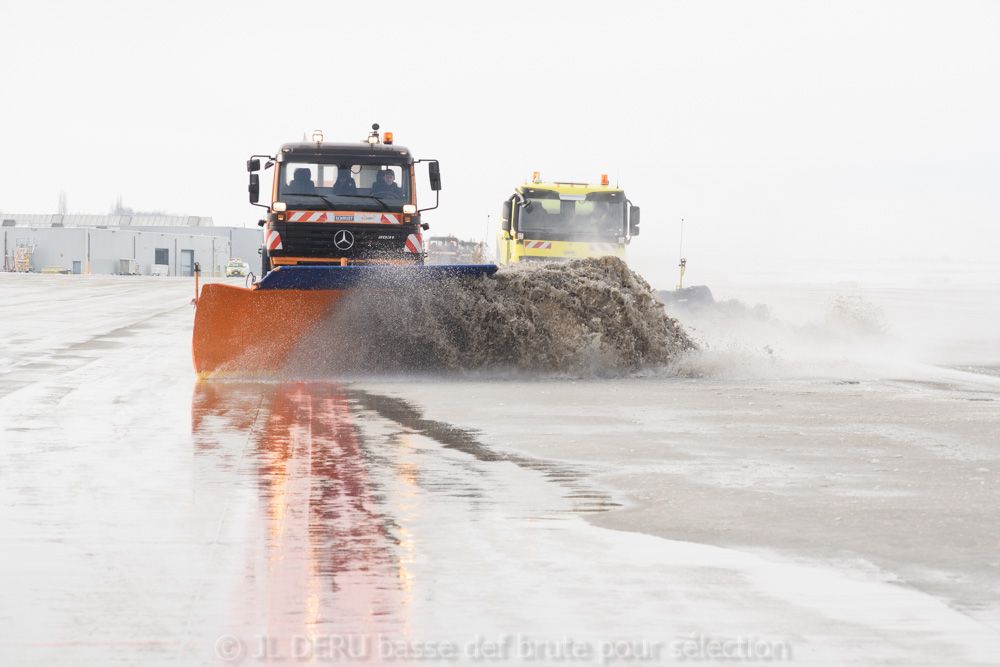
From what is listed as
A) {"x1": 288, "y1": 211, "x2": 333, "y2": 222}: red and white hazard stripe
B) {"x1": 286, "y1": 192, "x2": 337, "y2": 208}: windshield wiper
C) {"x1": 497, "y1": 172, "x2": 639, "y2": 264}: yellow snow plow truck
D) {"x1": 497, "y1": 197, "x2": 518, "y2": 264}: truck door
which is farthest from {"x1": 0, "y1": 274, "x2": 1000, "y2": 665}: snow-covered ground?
{"x1": 497, "y1": 197, "x2": 518, "y2": 264}: truck door

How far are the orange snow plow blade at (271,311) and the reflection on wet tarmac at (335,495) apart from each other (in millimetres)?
1857

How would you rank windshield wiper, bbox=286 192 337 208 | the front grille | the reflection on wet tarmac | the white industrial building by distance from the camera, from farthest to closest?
the white industrial building → windshield wiper, bbox=286 192 337 208 → the front grille → the reflection on wet tarmac

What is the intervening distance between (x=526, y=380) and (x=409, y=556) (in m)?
7.59

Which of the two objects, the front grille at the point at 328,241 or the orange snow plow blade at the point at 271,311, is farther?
the front grille at the point at 328,241

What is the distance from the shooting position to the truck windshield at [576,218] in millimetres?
22344

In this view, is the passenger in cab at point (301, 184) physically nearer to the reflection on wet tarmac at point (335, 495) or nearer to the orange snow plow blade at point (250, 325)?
the orange snow plow blade at point (250, 325)

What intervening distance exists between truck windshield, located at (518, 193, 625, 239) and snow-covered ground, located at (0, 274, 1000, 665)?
39.3 feet

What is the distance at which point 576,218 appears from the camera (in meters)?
22.5

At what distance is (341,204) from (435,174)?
50.3 inches

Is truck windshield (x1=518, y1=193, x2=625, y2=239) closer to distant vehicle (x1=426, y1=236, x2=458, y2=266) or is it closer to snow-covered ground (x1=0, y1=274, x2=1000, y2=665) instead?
snow-covered ground (x1=0, y1=274, x2=1000, y2=665)

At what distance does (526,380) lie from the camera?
1208 cm

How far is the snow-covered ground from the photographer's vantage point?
3578mm

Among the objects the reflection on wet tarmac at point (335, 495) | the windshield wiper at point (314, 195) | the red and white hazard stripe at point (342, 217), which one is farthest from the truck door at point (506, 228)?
the reflection on wet tarmac at point (335, 495)

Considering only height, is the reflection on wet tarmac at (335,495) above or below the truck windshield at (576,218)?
below
